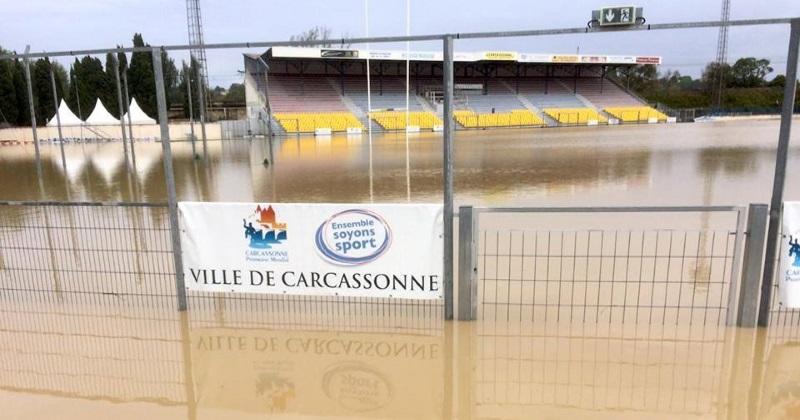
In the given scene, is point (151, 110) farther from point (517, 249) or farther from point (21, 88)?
point (517, 249)

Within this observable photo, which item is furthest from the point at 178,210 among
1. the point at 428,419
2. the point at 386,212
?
the point at 428,419

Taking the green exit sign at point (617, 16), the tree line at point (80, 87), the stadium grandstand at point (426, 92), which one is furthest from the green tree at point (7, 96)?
the green exit sign at point (617, 16)

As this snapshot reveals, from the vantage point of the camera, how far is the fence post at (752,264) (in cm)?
424

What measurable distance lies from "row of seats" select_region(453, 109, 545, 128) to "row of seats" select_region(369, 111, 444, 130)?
2541 mm

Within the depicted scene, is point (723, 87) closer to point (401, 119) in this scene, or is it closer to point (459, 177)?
point (401, 119)

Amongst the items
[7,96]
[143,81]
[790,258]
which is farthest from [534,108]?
[790,258]

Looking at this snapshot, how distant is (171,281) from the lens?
6000 millimetres

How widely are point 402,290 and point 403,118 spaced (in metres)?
42.8

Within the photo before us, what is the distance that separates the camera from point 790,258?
4.30m

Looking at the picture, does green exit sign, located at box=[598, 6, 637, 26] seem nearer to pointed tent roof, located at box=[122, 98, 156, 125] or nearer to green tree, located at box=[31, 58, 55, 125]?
pointed tent roof, located at box=[122, 98, 156, 125]

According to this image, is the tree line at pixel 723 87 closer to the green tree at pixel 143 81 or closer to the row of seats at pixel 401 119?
the row of seats at pixel 401 119

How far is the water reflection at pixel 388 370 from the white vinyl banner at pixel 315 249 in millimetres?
361

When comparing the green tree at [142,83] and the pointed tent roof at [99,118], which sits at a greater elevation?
the green tree at [142,83]

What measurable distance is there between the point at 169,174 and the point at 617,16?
392 centimetres
